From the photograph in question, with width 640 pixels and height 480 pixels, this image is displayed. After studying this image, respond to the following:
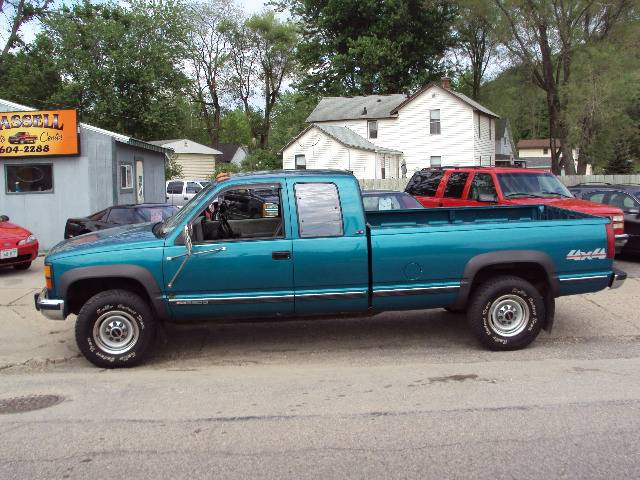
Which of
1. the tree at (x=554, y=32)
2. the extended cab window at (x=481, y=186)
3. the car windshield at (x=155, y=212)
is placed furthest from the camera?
the tree at (x=554, y=32)

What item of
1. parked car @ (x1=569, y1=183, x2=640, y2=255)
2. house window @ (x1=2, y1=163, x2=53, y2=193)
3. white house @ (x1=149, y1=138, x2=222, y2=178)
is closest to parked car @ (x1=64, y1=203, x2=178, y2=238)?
house window @ (x1=2, y1=163, x2=53, y2=193)

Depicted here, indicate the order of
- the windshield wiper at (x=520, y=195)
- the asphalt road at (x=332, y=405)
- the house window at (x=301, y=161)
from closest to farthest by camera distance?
the asphalt road at (x=332, y=405), the windshield wiper at (x=520, y=195), the house window at (x=301, y=161)

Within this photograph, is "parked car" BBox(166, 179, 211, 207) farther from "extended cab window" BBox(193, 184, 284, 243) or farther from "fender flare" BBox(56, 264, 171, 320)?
"fender flare" BBox(56, 264, 171, 320)

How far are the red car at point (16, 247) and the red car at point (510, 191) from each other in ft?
26.3

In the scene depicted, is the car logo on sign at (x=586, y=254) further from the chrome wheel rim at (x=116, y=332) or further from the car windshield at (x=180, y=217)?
the chrome wheel rim at (x=116, y=332)

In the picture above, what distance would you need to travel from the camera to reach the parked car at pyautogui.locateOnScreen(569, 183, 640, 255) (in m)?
12.4

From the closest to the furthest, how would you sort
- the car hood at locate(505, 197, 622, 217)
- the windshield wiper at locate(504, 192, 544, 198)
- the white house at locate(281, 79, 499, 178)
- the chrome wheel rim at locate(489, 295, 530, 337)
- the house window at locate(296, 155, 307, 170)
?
the chrome wheel rim at locate(489, 295, 530, 337) < the car hood at locate(505, 197, 622, 217) < the windshield wiper at locate(504, 192, 544, 198) < the white house at locate(281, 79, 499, 178) < the house window at locate(296, 155, 307, 170)

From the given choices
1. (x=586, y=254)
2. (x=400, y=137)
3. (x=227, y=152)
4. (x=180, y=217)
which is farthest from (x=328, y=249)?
(x=227, y=152)

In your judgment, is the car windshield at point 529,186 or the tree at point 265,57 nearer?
the car windshield at point 529,186

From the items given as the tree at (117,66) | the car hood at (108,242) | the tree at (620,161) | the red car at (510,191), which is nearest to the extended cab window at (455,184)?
the red car at (510,191)

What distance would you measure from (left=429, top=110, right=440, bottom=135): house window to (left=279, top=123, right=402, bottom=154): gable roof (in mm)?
2623

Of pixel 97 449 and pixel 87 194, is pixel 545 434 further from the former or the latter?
pixel 87 194

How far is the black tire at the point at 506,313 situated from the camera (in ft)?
20.2

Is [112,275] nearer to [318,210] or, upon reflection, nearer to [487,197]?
[318,210]
